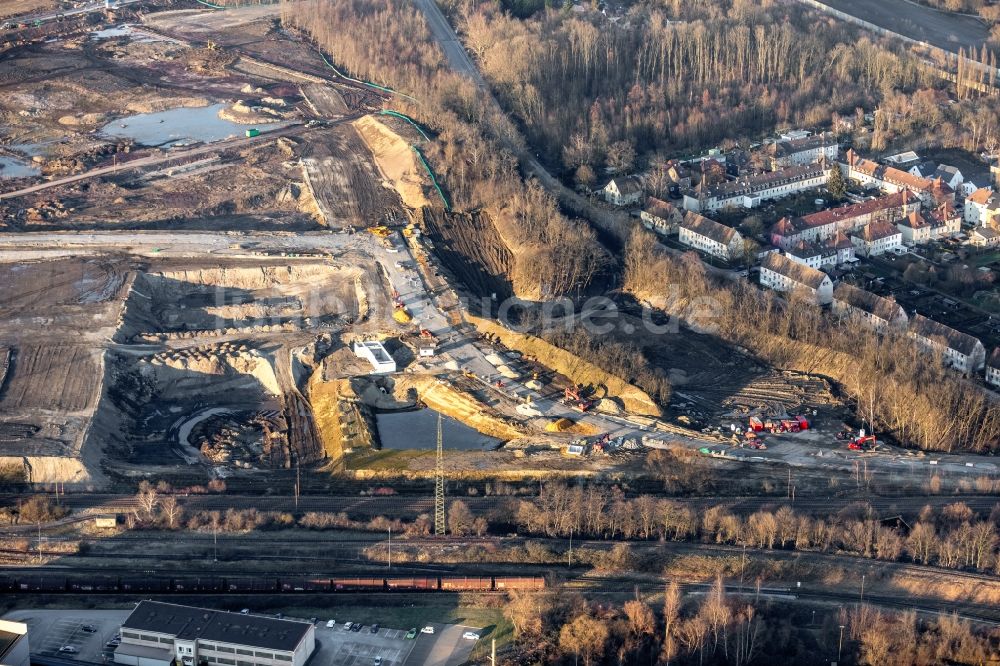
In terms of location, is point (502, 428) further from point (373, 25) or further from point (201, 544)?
point (373, 25)

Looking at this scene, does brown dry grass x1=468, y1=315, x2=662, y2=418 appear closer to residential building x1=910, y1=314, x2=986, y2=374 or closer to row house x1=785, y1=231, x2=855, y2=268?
residential building x1=910, y1=314, x2=986, y2=374

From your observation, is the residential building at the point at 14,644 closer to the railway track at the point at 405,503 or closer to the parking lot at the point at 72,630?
the parking lot at the point at 72,630

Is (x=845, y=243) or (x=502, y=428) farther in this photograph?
(x=845, y=243)

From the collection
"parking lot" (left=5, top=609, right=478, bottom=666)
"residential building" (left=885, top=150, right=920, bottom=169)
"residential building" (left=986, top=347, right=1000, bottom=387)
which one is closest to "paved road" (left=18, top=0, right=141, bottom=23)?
"residential building" (left=885, top=150, right=920, bottom=169)

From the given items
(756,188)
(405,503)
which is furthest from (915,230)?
(405,503)

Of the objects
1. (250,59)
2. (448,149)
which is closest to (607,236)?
(448,149)

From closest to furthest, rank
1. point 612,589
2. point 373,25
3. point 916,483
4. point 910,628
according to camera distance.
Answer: point 910,628, point 612,589, point 916,483, point 373,25
